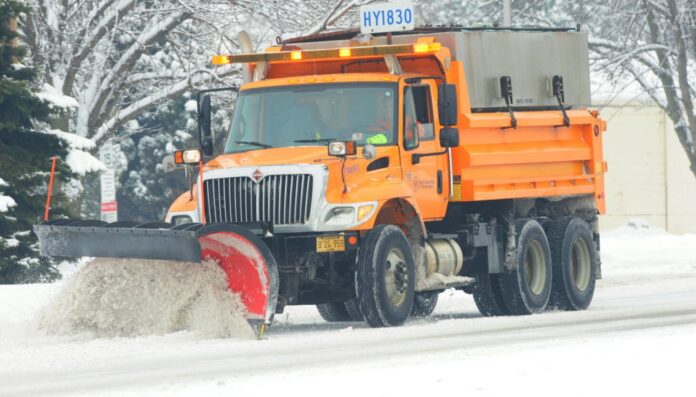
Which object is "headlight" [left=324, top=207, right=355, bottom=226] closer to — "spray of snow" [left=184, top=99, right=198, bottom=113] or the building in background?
the building in background

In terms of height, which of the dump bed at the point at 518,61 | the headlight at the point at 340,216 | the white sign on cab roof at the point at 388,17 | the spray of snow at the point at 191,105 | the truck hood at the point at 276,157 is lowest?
the headlight at the point at 340,216

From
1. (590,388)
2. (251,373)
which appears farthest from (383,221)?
(590,388)

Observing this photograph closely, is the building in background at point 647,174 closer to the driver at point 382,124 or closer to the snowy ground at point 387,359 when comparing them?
the snowy ground at point 387,359

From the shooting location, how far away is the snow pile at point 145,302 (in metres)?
13.2

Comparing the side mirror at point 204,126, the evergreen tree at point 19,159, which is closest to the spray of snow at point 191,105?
the evergreen tree at point 19,159

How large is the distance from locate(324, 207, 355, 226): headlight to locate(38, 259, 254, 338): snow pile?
109 cm

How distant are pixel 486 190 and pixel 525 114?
117cm

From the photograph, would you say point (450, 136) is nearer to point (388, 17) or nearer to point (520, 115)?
point (388, 17)

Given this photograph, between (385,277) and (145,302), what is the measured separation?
2.12 meters

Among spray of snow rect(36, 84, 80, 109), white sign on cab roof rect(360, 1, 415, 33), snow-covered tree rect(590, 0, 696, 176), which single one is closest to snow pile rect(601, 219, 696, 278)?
snow-covered tree rect(590, 0, 696, 176)

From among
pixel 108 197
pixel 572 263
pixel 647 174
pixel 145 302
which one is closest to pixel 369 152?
pixel 145 302

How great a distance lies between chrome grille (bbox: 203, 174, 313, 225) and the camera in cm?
1384

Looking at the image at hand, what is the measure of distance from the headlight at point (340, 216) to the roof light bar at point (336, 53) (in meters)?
2.01

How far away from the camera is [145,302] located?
1369cm
